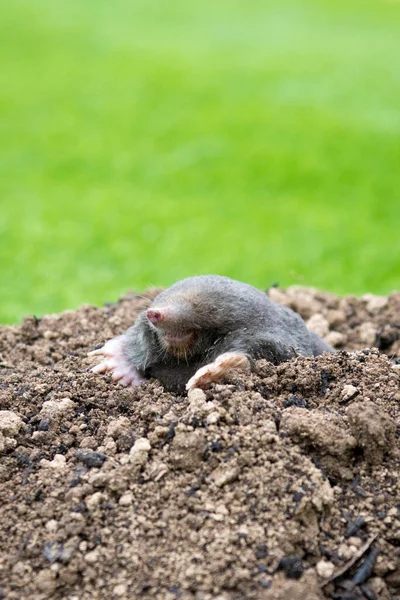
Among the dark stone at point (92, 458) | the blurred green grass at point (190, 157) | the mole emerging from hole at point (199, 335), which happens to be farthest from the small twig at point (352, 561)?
the blurred green grass at point (190, 157)

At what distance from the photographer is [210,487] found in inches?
98.8

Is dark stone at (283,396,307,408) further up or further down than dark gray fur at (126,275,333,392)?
further down

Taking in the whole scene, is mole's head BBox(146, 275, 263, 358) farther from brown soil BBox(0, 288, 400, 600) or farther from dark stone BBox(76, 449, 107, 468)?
dark stone BBox(76, 449, 107, 468)

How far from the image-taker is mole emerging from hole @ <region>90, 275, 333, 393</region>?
3359 mm

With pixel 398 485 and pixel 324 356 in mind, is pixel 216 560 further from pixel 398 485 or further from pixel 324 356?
pixel 324 356

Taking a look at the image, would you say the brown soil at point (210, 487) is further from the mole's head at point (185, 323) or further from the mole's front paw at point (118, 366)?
the mole's head at point (185, 323)

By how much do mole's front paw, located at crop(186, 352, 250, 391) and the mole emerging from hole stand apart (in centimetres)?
10

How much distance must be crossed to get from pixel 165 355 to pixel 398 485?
131 cm

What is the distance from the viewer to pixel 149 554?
2.33m

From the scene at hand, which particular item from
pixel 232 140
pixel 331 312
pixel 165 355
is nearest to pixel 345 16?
pixel 232 140

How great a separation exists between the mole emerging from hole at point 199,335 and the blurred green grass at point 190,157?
247 centimetres

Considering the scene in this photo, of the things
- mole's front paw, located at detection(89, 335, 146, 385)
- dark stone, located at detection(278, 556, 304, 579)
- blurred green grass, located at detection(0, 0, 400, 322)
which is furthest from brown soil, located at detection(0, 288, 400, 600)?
blurred green grass, located at detection(0, 0, 400, 322)

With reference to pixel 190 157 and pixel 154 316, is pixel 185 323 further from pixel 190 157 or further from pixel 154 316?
pixel 190 157

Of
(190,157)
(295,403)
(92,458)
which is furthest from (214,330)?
(190,157)
